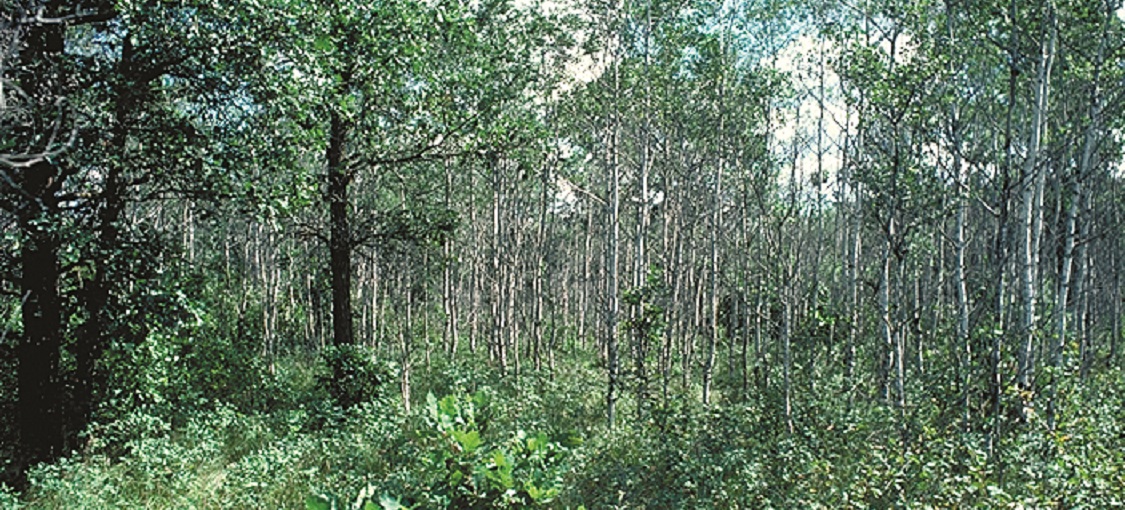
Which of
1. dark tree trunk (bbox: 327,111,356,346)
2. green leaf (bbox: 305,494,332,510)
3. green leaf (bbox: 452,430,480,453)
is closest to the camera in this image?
green leaf (bbox: 305,494,332,510)

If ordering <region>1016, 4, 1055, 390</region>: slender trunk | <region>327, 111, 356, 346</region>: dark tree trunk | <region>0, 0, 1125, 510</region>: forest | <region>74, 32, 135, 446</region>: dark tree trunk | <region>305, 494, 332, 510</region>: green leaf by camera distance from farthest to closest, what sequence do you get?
<region>327, 111, 356, 346</region>: dark tree trunk, <region>1016, 4, 1055, 390</region>: slender trunk, <region>74, 32, 135, 446</region>: dark tree trunk, <region>0, 0, 1125, 510</region>: forest, <region>305, 494, 332, 510</region>: green leaf

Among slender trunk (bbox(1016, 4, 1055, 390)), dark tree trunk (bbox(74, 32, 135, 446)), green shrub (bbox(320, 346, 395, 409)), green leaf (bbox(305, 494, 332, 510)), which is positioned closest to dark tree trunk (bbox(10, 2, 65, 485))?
dark tree trunk (bbox(74, 32, 135, 446))

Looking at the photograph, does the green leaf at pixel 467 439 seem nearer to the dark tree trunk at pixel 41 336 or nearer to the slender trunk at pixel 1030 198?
the dark tree trunk at pixel 41 336

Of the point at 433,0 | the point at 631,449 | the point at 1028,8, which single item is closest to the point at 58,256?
the point at 433,0

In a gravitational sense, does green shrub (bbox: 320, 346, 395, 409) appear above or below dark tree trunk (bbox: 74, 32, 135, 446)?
below

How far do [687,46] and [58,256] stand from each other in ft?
30.8

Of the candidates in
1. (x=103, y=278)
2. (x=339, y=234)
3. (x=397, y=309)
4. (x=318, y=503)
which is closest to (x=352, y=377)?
(x=339, y=234)

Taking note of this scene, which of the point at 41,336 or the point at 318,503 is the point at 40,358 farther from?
the point at 318,503

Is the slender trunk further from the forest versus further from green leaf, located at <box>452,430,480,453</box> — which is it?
green leaf, located at <box>452,430,480,453</box>

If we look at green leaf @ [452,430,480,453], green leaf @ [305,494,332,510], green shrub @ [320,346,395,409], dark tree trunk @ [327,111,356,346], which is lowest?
green shrub @ [320,346,395,409]

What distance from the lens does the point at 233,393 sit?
36.6 ft

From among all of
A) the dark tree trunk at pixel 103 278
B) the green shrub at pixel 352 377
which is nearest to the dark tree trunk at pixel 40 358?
the dark tree trunk at pixel 103 278

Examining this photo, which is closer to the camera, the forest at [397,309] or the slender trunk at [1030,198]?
the forest at [397,309]

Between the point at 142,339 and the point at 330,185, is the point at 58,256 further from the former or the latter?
the point at 330,185
